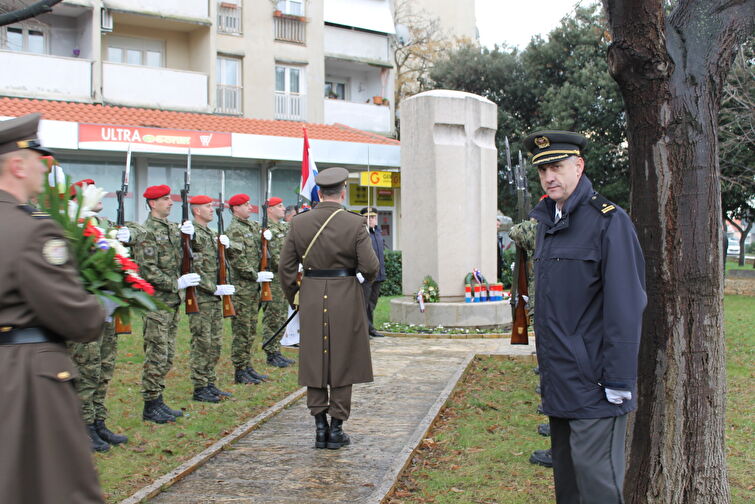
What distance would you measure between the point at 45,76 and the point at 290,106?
9402 mm

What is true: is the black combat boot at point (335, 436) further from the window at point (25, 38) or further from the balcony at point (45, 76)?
the window at point (25, 38)

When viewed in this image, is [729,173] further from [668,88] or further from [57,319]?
[57,319]

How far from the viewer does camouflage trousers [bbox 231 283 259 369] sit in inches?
378

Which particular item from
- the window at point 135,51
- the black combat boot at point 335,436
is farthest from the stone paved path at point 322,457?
the window at point 135,51

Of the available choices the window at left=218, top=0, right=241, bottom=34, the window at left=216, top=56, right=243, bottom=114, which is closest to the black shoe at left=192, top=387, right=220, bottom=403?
the window at left=216, top=56, right=243, bottom=114

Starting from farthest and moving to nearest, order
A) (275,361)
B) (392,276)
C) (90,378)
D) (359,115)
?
(359,115)
(392,276)
(275,361)
(90,378)

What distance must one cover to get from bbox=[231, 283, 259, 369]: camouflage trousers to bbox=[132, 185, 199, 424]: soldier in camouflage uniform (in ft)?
5.42

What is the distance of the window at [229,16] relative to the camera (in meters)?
28.6

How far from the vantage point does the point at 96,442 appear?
662 cm

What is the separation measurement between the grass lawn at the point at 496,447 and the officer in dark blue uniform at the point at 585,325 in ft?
5.04

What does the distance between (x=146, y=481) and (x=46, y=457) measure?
9.29ft

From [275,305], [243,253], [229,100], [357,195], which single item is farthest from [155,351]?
[357,195]

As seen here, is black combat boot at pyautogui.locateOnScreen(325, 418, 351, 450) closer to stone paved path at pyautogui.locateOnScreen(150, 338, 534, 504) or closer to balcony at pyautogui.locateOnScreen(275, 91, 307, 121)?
stone paved path at pyautogui.locateOnScreen(150, 338, 534, 504)

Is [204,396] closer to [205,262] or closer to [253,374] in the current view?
[253,374]
